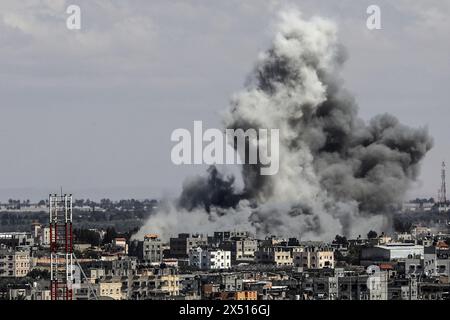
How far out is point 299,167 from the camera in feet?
247

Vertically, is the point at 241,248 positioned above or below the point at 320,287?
above

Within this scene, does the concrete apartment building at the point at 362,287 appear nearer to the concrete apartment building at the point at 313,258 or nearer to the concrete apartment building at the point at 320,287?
the concrete apartment building at the point at 320,287

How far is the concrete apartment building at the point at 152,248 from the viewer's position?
75062mm

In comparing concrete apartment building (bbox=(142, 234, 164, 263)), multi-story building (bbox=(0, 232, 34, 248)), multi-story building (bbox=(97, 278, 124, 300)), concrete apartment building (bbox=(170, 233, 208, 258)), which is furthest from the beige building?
multi-story building (bbox=(0, 232, 34, 248))

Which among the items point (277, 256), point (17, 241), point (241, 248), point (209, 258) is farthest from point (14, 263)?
point (17, 241)

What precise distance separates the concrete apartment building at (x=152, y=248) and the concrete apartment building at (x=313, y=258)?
19.9 feet

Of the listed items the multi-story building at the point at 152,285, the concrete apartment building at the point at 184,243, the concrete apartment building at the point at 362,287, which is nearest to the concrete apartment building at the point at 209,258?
the concrete apartment building at the point at 184,243

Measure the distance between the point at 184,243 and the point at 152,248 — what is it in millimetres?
2853

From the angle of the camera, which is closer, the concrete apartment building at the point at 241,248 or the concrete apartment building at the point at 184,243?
the concrete apartment building at the point at 241,248

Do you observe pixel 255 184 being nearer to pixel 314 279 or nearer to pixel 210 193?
pixel 210 193

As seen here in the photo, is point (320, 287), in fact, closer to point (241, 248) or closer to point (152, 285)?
point (152, 285)

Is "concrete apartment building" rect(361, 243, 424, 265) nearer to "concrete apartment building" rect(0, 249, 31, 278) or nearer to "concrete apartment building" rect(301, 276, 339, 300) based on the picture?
"concrete apartment building" rect(0, 249, 31, 278)

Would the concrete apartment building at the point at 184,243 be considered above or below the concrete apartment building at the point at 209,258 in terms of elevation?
above

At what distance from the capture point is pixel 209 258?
7394cm
